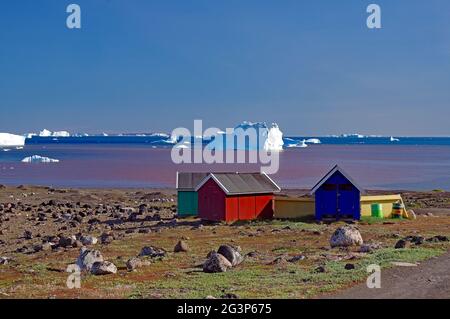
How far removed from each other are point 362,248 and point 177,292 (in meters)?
8.93

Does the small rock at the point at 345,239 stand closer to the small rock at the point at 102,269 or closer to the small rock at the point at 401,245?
the small rock at the point at 401,245

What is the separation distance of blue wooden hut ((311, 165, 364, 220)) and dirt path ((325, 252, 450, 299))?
14.7m

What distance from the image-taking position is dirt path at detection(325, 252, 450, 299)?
13680 millimetres

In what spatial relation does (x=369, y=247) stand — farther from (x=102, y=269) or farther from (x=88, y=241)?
(x=88, y=241)

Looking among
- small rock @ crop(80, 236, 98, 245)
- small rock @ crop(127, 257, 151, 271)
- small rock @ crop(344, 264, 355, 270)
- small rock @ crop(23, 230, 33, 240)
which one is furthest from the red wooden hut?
small rock @ crop(344, 264, 355, 270)

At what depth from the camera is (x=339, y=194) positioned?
3253 cm

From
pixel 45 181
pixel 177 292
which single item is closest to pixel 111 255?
pixel 177 292

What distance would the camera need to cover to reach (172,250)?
23703 millimetres

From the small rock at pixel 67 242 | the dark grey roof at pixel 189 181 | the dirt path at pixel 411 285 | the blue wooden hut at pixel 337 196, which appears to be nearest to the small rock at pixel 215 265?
the dirt path at pixel 411 285

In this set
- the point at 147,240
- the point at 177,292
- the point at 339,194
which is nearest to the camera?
the point at 177,292

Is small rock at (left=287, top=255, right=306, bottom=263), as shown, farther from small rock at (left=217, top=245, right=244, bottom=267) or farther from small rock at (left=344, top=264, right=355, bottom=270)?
small rock at (left=344, top=264, right=355, bottom=270)
